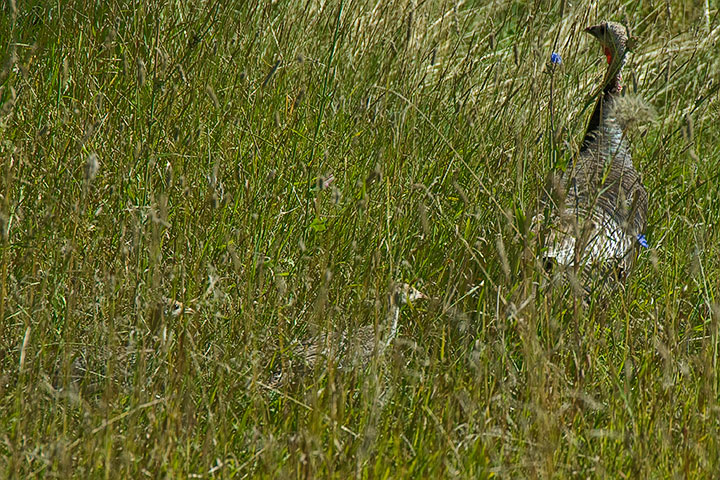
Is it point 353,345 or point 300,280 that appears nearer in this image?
point 353,345

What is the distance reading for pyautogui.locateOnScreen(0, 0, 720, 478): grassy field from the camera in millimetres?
1891

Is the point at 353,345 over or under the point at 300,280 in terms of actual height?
over

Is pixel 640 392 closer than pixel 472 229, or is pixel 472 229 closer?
pixel 640 392

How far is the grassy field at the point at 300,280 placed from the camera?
189cm

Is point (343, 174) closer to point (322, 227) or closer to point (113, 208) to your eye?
point (322, 227)

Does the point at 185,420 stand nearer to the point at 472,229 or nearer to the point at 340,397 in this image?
the point at 340,397

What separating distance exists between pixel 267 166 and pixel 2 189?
814 mm

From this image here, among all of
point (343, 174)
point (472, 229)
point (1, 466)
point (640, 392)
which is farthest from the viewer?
point (343, 174)

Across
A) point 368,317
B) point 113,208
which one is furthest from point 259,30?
point 368,317

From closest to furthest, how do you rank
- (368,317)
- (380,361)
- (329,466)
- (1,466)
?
(329,466), (1,466), (380,361), (368,317)

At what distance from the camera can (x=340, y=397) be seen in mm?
1959

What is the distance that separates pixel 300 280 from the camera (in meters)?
2.61

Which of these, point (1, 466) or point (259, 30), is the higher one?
point (259, 30)

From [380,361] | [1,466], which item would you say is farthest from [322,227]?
[1,466]
